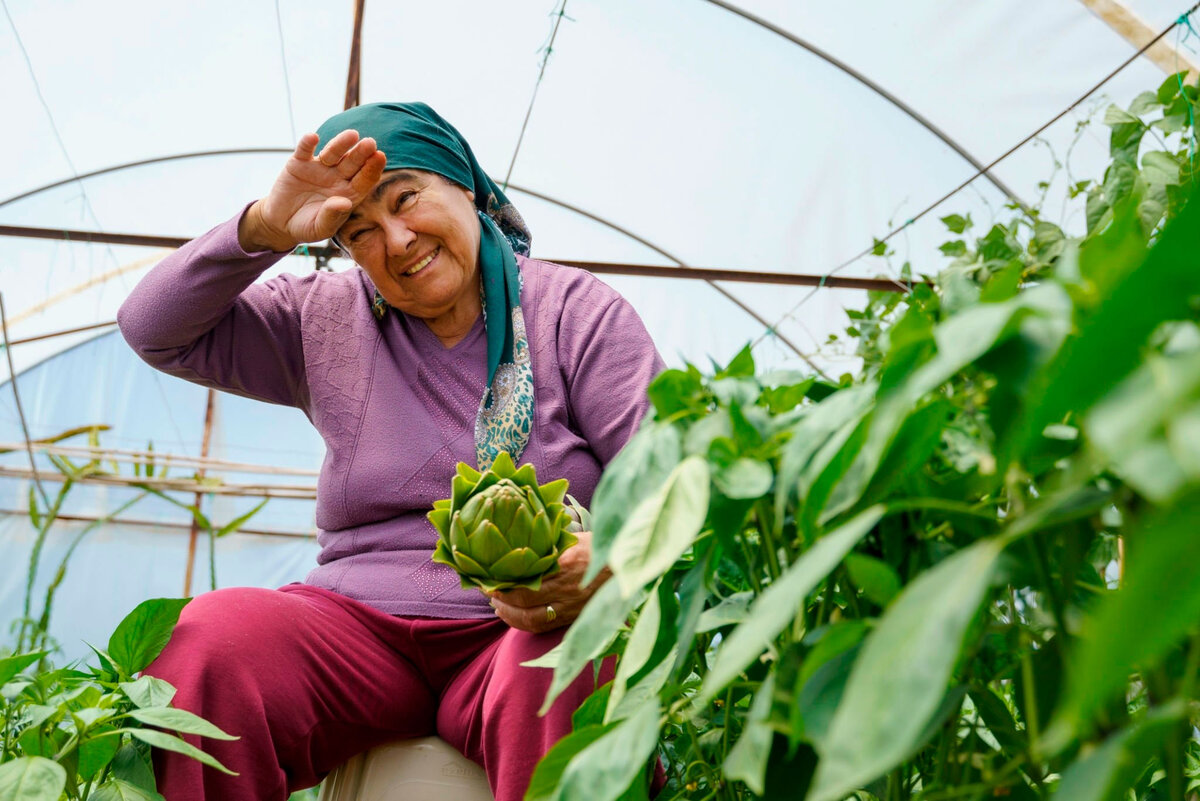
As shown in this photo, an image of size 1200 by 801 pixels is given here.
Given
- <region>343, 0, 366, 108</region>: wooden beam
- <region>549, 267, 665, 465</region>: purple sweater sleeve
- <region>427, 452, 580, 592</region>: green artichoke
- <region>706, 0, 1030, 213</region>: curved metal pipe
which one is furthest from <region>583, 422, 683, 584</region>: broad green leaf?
<region>706, 0, 1030, 213</region>: curved metal pipe

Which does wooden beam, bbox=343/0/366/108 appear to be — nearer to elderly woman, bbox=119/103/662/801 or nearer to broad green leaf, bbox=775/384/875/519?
elderly woman, bbox=119/103/662/801

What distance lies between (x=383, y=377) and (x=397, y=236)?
19 centimetres

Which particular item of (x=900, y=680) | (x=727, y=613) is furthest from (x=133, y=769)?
(x=900, y=680)

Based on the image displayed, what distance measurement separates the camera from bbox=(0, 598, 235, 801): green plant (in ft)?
2.65

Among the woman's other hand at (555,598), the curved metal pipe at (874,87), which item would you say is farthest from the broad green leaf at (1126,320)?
the curved metal pipe at (874,87)

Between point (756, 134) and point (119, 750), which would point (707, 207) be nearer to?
point (756, 134)

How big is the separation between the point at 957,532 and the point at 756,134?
297 cm

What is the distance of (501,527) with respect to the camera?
0.81 metres

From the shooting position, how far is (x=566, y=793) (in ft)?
1.44

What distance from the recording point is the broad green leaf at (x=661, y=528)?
41 centimetres

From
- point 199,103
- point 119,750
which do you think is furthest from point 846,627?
point 199,103

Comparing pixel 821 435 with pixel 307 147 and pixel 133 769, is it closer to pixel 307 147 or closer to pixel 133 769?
pixel 133 769

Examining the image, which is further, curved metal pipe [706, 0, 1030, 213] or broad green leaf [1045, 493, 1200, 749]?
curved metal pipe [706, 0, 1030, 213]

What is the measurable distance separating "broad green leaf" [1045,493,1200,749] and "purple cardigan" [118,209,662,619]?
985 millimetres
